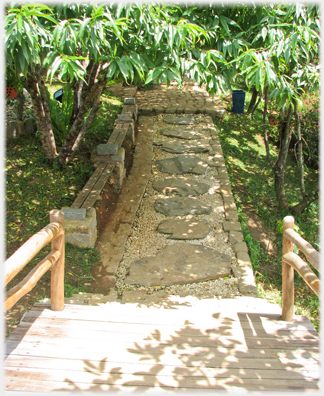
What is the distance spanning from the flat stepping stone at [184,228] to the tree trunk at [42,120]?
2244mm

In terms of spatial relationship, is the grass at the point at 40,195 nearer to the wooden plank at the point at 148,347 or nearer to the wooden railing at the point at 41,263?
the wooden railing at the point at 41,263

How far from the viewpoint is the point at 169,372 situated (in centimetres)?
276

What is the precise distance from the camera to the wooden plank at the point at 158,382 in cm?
263

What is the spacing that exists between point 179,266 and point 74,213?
150cm

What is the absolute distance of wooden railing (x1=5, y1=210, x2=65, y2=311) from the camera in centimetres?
266

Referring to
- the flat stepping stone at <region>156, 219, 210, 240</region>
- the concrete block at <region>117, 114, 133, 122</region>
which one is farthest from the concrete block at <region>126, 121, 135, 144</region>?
the flat stepping stone at <region>156, 219, 210, 240</region>

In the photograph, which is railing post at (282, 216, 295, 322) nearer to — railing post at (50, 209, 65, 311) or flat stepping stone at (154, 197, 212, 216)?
railing post at (50, 209, 65, 311)

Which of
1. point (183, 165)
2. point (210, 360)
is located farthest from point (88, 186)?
point (210, 360)

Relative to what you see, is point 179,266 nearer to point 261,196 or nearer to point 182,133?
point 261,196

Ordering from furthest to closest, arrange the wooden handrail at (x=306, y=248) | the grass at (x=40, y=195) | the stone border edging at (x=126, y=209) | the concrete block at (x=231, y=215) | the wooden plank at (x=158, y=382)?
1. the concrete block at (x=231, y=215)
2. the stone border edging at (x=126, y=209)
3. the grass at (x=40, y=195)
4. the wooden handrail at (x=306, y=248)
5. the wooden plank at (x=158, y=382)

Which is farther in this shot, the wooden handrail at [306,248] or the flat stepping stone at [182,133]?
the flat stepping stone at [182,133]

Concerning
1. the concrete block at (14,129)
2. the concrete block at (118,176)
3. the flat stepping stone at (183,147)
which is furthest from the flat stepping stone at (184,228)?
the concrete block at (14,129)

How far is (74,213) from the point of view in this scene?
5062 millimetres

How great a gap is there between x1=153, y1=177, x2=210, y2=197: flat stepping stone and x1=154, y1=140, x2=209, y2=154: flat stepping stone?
4.19 feet
